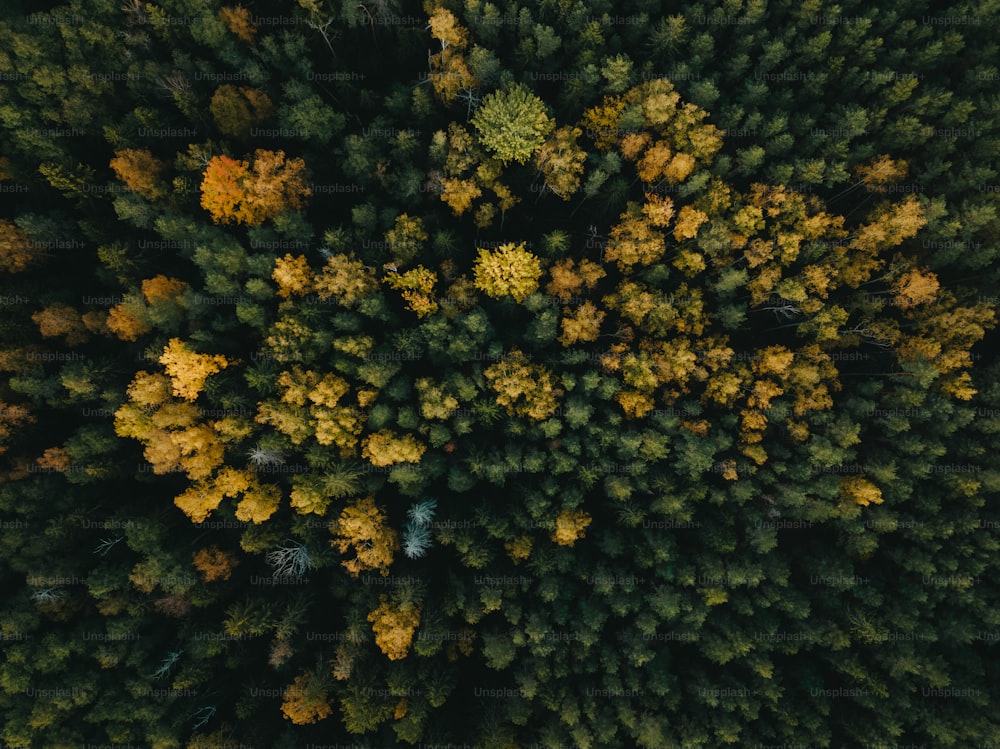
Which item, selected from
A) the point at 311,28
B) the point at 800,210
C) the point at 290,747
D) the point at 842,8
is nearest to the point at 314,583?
the point at 290,747

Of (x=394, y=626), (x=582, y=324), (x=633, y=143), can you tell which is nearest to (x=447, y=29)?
(x=633, y=143)

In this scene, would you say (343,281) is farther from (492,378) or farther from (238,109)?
(238,109)

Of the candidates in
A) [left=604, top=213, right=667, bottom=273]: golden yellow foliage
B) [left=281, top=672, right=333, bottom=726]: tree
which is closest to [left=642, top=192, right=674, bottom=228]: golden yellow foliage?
[left=604, top=213, right=667, bottom=273]: golden yellow foliage

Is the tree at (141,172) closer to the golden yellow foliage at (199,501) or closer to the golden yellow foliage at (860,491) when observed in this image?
the golden yellow foliage at (199,501)

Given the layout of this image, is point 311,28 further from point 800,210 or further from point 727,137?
point 800,210

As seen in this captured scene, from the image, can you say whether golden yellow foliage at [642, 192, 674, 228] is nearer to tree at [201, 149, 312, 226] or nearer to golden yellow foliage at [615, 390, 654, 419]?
golden yellow foliage at [615, 390, 654, 419]

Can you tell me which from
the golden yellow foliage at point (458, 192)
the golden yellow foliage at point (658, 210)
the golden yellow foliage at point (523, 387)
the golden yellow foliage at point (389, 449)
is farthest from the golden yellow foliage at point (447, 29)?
the golden yellow foliage at point (389, 449)

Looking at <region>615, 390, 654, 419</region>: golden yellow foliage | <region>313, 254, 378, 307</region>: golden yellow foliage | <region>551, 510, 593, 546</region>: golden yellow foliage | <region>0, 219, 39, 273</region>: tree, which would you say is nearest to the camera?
<region>313, 254, 378, 307</region>: golden yellow foliage
